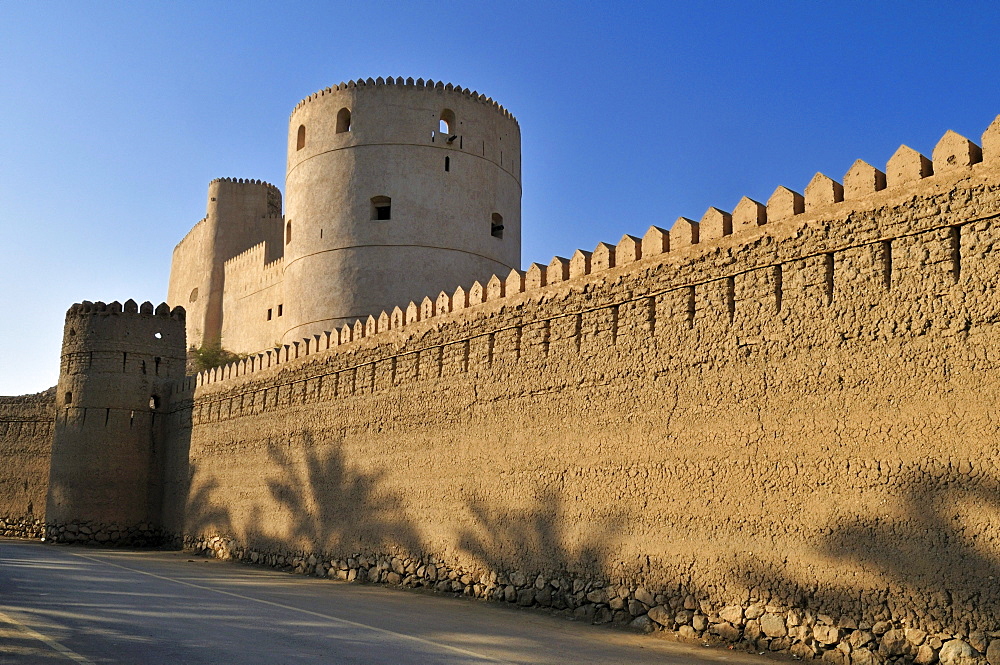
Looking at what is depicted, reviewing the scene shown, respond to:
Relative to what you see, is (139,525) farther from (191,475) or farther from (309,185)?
(309,185)

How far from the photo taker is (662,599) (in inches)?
332

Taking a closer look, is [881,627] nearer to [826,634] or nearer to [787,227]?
[826,634]

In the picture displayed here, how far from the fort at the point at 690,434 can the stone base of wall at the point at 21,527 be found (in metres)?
3.72

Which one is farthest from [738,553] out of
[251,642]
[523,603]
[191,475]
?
[191,475]

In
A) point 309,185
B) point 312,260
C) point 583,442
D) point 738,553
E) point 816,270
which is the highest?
point 309,185

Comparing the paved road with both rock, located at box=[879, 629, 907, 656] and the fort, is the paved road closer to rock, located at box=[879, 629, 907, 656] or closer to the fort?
the fort

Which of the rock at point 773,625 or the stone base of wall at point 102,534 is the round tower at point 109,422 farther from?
the rock at point 773,625

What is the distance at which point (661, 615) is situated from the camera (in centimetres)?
841

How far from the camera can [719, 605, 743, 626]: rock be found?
7785mm

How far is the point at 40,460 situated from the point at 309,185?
7.63 metres

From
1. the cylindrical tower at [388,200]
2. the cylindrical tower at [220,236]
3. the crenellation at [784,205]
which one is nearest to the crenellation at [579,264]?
the crenellation at [784,205]

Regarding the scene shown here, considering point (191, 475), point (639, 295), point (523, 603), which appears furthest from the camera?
point (191, 475)

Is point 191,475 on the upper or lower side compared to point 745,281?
lower

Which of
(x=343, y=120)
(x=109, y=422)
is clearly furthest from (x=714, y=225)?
(x=109, y=422)
